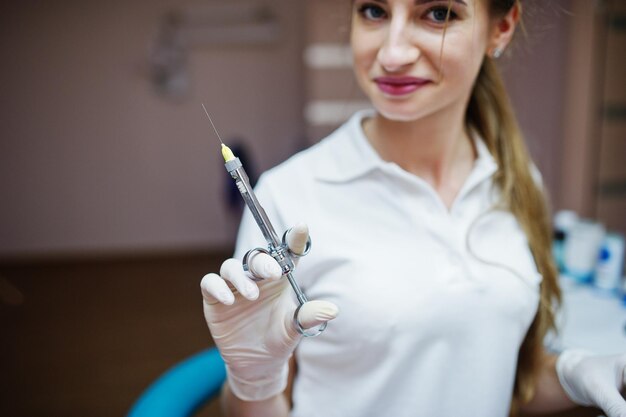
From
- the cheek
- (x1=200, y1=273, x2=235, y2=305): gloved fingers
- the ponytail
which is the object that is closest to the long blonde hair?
the ponytail

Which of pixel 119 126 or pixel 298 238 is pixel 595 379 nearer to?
pixel 298 238

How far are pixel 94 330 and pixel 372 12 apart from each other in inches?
90.3

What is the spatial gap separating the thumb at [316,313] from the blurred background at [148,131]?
209 centimetres

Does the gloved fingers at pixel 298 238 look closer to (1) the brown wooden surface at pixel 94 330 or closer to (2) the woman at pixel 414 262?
(2) the woman at pixel 414 262

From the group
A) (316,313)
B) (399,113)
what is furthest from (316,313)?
(399,113)

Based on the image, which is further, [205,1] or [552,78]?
[205,1]

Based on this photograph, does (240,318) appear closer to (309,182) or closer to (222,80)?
(309,182)

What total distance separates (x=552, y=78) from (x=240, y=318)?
2653 mm

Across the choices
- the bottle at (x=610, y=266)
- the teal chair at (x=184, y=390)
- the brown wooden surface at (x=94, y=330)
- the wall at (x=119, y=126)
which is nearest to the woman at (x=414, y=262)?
the teal chair at (x=184, y=390)

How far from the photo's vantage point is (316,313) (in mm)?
613

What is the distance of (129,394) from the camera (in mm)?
2139

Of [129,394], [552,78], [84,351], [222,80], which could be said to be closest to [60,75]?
[222,80]

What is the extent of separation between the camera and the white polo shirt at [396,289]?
2.72ft

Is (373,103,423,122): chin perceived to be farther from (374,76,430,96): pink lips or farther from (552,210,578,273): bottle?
(552,210,578,273): bottle
